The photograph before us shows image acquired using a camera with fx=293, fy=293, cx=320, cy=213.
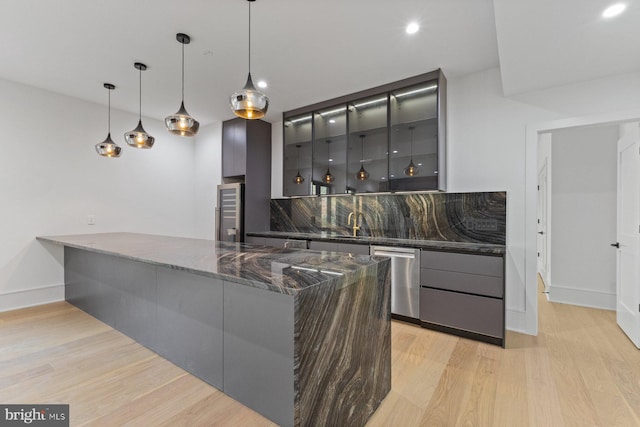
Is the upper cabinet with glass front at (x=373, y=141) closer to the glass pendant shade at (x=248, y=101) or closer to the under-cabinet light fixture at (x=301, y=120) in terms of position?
the under-cabinet light fixture at (x=301, y=120)

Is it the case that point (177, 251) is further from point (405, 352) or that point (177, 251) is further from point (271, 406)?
A: point (405, 352)

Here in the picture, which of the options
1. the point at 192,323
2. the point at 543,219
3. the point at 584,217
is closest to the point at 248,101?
the point at 192,323

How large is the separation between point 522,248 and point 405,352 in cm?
160

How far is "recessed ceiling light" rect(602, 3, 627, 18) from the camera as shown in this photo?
175 centimetres

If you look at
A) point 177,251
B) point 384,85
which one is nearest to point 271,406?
point 177,251

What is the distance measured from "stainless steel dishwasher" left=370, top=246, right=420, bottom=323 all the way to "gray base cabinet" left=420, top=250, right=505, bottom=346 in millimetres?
62

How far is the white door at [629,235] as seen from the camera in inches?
104

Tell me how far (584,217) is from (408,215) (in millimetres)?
2291

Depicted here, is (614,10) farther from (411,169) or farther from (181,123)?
(181,123)

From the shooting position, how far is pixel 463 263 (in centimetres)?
273

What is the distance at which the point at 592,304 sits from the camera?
361cm

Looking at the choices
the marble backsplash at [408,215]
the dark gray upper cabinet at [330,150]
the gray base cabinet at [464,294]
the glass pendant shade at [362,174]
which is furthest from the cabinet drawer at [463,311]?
the dark gray upper cabinet at [330,150]

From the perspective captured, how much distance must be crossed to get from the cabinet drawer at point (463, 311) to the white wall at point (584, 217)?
2.03 meters

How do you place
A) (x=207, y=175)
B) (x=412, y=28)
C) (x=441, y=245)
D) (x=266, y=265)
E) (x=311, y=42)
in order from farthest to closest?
(x=207, y=175)
(x=441, y=245)
(x=311, y=42)
(x=412, y=28)
(x=266, y=265)
